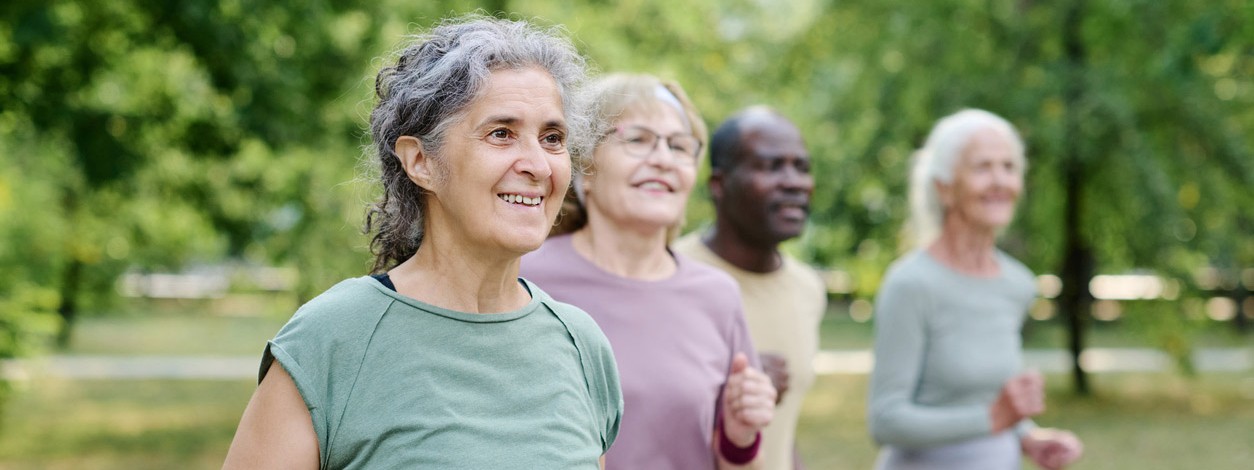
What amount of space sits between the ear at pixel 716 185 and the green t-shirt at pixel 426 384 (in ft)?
5.89

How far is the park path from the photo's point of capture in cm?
1912

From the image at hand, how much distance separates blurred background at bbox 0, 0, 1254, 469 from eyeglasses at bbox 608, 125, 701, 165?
5222 mm

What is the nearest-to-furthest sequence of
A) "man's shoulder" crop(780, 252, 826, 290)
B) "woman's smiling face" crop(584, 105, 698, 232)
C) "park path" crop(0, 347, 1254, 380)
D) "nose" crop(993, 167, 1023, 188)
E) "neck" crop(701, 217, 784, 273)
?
"woman's smiling face" crop(584, 105, 698, 232) < "neck" crop(701, 217, 784, 273) < "man's shoulder" crop(780, 252, 826, 290) < "nose" crop(993, 167, 1023, 188) < "park path" crop(0, 347, 1254, 380)

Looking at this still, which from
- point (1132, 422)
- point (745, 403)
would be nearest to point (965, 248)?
point (745, 403)

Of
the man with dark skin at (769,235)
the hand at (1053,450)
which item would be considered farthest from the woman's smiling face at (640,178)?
the hand at (1053,450)

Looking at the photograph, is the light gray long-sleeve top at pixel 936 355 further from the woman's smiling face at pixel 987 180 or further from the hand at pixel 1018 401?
the woman's smiling face at pixel 987 180

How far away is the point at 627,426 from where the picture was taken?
2.83 meters

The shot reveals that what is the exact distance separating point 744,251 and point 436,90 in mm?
1913

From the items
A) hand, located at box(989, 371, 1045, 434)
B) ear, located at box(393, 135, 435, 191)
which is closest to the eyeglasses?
ear, located at box(393, 135, 435, 191)

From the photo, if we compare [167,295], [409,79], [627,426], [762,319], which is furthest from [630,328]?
[167,295]

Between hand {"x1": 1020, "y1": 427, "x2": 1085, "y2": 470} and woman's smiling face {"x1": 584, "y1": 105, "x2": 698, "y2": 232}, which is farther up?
woman's smiling face {"x1": 584, "y1": 105, "x2": 698, "y2": 232}

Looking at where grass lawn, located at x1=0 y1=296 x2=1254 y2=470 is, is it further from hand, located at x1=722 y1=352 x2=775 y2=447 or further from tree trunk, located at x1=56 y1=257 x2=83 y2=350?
hand, located at x1=722 y1=352 x2=775 y2=447

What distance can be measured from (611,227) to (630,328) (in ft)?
0.88

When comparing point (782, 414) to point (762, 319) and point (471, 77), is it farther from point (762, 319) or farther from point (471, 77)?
point (471, 77)
